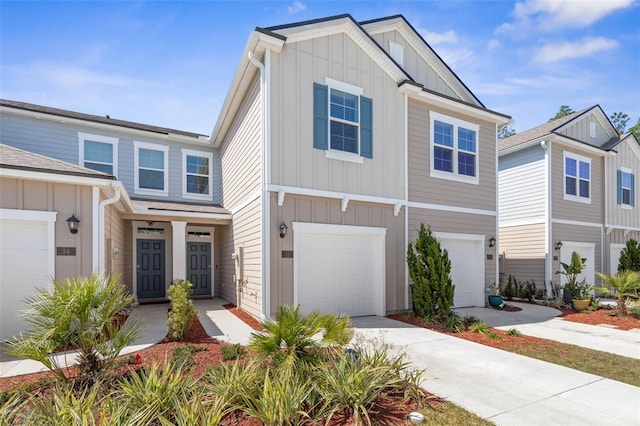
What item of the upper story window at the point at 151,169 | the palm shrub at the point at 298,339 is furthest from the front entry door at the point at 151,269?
the palm shrub at the point at 298,339

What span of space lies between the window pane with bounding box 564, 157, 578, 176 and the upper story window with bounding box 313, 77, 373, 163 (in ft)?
32.1

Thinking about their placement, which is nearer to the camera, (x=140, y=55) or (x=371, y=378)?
(x=371, y=378)

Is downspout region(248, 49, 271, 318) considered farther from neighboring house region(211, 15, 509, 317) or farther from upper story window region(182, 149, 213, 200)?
upper story window region(182, 149, 213, 200)

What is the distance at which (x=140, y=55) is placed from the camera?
817 centimetres

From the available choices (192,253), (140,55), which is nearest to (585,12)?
(140,55)

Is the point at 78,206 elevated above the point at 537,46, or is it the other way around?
the point at 537,46

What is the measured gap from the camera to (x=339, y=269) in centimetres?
862

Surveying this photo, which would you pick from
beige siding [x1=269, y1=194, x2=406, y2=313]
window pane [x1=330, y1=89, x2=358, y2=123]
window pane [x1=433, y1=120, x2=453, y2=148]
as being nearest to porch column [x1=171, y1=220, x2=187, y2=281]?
beige siding [x1=269, y1=194, x2=406, y2=313]

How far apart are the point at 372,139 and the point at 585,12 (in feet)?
21.6

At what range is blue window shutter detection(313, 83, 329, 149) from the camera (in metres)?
8.15

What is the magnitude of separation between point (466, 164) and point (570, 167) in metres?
6.32

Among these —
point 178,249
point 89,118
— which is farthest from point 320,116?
point 89,118

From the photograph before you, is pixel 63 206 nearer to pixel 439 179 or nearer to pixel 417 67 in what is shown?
pixel 439 179

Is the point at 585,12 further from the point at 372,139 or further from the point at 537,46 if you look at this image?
the point at 372,139
